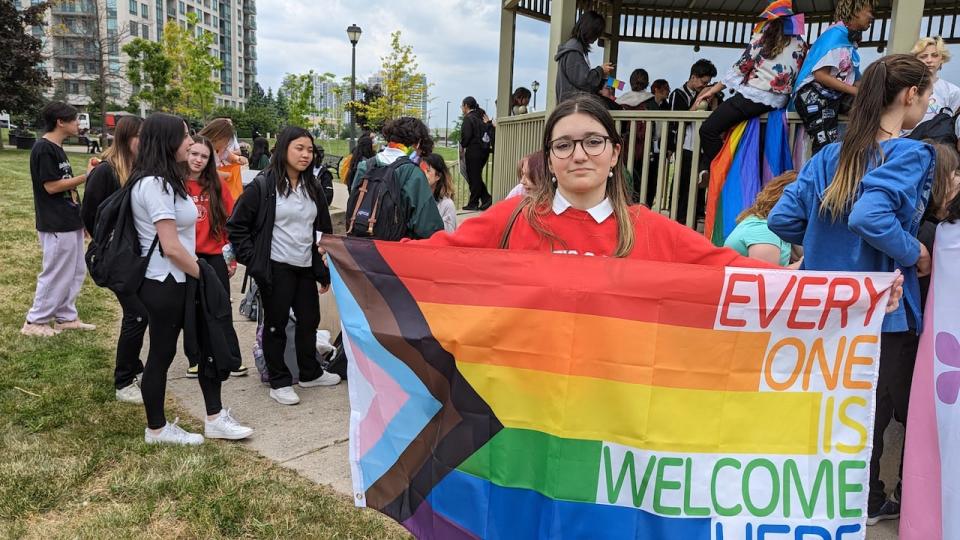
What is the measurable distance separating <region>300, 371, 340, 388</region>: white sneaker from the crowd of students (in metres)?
0.01

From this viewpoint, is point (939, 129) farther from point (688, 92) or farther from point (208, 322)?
point (208, 322)

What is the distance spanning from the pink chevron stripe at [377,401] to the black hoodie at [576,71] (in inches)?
169

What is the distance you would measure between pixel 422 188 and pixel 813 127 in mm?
2973

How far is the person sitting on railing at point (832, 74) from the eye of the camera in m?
4.95

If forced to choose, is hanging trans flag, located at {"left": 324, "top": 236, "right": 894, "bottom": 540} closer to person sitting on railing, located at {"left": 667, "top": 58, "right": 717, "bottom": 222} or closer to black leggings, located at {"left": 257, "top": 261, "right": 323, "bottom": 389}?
black leggings, located at {"left": 257, "top": 261, "right": 323, "bottom": 389}

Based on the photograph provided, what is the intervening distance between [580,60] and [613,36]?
5003 millimetres

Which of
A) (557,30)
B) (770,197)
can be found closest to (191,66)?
(557,30)

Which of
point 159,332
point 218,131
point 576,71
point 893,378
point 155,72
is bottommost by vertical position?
point 159,332

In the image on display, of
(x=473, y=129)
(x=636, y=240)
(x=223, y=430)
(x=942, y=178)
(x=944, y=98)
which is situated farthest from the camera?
(x=473, y=129)

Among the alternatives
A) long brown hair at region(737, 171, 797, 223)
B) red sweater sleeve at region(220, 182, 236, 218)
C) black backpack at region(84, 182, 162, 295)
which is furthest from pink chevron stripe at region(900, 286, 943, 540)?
red sweater sleeve at region(220, 182, 236, 218)

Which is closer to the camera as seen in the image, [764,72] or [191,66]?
[764,72]

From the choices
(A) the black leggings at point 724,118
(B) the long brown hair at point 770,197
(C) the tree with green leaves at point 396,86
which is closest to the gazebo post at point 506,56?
(A) the black leggings at point 724,118

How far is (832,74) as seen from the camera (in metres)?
5.00

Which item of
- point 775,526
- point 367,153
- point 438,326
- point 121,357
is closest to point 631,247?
point 438,326
